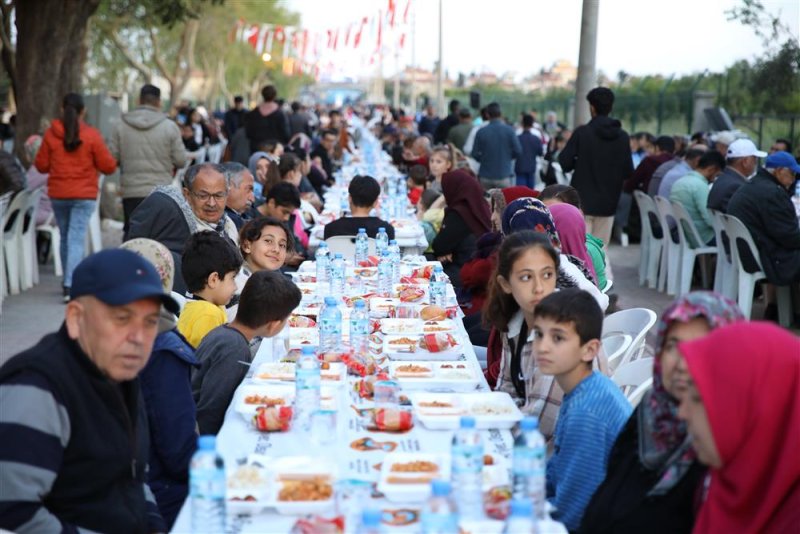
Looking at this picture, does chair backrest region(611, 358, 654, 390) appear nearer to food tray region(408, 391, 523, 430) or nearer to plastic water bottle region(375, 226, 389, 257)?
food tray region(408, 391, 523, 430)

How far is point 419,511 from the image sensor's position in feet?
10.7

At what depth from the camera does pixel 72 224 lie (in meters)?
11.2

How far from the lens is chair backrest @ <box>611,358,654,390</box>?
4.84 meters

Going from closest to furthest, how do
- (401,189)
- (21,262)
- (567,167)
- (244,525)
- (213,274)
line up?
(244,525), (213,274), (21,262), (567,167), (401,189)

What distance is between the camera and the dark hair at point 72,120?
35.4 feet

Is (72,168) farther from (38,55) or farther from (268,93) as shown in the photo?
(268,93)

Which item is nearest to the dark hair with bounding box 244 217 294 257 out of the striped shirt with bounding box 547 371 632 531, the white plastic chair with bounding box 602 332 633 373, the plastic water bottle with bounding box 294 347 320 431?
the white plastic chair with bounding box 602 332 633 373

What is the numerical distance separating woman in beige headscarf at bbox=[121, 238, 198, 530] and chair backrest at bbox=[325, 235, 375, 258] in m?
5.12

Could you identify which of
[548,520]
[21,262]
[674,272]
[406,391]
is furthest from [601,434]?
[21,262]

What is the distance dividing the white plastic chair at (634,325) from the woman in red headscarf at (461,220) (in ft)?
11.3

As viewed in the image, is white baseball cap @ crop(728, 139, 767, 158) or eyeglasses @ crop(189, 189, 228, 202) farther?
white baseball cap @ crop(728, 139, 767, 158)

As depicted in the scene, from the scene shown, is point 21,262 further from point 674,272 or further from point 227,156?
point 674,272

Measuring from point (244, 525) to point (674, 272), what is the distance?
9321 mm

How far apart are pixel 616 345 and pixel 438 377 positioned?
4.91 feet
